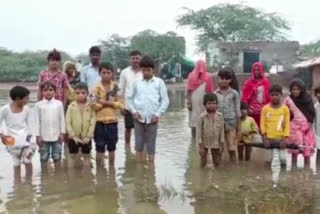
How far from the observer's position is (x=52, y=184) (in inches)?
289

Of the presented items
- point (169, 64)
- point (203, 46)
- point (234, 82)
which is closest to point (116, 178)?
point (234, 82)

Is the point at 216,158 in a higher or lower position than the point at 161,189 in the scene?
higher

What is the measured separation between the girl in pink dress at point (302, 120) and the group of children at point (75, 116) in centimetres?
188

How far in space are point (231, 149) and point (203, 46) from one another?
144ft

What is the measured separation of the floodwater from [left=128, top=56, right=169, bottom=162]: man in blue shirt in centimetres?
45

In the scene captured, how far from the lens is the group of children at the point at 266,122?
8250 mm

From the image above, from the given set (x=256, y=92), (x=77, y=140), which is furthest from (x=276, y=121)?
(x=77, y=140)

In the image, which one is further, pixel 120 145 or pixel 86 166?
pixel 120 145

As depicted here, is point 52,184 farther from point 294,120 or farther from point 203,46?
point 203,46

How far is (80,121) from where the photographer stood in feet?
26.4

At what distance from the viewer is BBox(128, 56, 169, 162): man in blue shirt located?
334 inches

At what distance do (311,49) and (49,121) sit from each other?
150ft

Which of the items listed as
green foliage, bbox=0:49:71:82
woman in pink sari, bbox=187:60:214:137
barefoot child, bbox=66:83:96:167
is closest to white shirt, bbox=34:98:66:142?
barefoot child, bbox=66:83:96:167

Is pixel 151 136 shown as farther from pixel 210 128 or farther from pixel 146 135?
pixel 210 128
